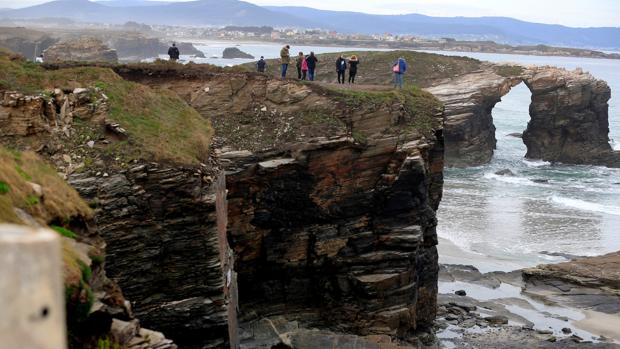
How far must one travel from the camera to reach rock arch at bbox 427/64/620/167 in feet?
214

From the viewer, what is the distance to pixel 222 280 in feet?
64.2

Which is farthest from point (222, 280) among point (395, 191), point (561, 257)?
point (561, 257)

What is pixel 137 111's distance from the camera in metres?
21.2

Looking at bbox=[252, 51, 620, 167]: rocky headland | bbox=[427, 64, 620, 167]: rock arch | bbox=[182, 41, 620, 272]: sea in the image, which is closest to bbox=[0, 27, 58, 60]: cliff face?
bbox=[252, 51, 620, 167]: rocky headland

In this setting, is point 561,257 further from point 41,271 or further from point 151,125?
point 41,271

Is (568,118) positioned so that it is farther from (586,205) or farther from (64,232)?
(64,232)

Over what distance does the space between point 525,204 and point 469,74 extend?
20.7 meters

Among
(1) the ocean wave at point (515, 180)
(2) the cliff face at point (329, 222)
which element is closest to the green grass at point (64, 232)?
(2) the cliff face at point (329, 222)

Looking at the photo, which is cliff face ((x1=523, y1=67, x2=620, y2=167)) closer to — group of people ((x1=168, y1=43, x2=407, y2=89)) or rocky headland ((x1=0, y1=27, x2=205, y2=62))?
group of people ((x1=168, y1=43, x2=407, y2=89))

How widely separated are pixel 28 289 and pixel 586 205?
Answer: 2066 inches

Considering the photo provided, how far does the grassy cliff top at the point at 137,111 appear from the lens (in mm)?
19672

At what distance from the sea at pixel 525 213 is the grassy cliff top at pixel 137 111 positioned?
20036 millimetres

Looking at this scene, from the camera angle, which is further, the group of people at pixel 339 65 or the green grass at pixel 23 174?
the group of people at pixel 339 65

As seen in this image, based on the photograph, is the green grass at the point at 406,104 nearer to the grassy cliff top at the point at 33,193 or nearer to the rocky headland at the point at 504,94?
the grassy cliff top at the point at 33,193
